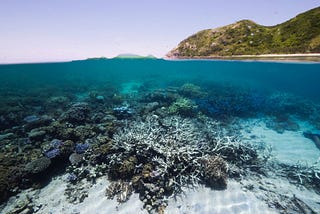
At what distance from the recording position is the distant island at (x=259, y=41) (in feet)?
28.1

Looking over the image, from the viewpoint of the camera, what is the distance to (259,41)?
416 inches

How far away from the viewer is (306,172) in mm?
6211

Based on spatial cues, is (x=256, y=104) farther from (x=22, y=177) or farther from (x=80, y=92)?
(x=80, y=92)

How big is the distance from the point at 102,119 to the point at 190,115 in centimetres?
551

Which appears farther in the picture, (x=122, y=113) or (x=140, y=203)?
(x=122, y=113)

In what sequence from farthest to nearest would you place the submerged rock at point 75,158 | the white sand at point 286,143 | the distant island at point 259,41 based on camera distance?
the distant island at point 259,41
the white sand at point 286,143
the submerged rock at point 75,158

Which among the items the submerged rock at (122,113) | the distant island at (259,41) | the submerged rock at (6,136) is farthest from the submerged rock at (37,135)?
the distant island at (259,41)

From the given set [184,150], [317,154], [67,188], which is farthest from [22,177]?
[317,154]

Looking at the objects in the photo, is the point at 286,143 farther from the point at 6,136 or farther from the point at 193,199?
the point at 6,136

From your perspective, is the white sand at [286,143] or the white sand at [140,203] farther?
the white sand at [286,143]

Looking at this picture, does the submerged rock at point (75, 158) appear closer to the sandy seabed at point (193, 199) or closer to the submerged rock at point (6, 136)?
the sandy seabed at point (193, 199)

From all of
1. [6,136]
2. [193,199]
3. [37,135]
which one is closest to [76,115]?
[37,135]

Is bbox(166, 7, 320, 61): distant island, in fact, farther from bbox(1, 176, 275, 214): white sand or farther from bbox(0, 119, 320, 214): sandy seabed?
bbox(1, 176, 275, 214): white sand

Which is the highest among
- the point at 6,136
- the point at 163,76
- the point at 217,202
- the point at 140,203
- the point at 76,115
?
the point at 76,115
